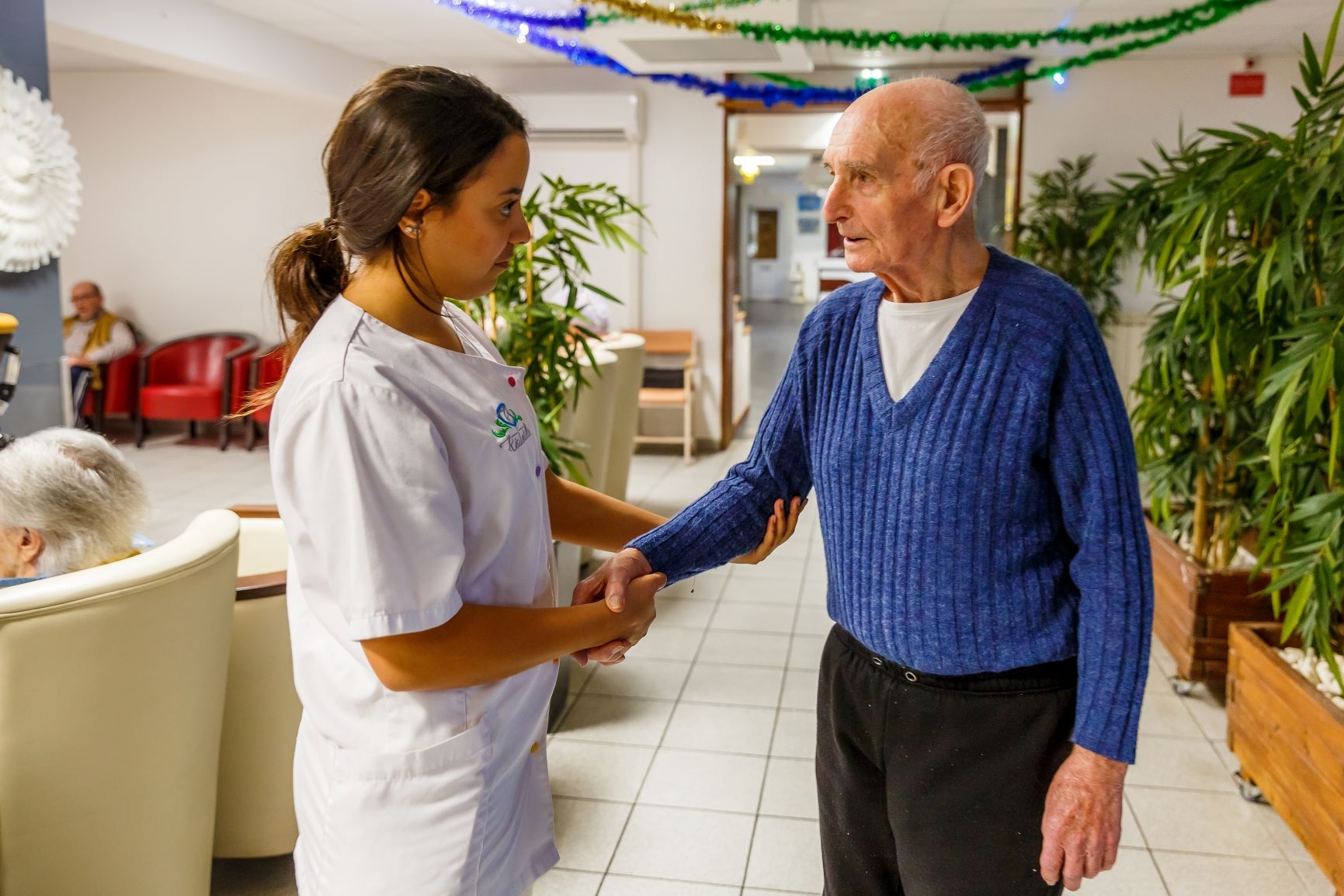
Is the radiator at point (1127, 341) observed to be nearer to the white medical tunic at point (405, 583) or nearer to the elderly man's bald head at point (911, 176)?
the elderly man's bald head at point (911, 176)

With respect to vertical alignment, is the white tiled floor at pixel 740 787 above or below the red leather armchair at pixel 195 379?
below

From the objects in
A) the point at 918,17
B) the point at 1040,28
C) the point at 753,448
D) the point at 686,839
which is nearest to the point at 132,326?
the point at 918,17

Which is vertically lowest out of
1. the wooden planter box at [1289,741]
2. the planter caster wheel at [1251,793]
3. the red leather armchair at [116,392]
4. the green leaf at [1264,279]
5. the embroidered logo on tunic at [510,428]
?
the planter caster wheel at [1251,793]

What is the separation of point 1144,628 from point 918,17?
19.6 ft

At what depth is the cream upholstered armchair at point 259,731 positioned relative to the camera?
2578mm

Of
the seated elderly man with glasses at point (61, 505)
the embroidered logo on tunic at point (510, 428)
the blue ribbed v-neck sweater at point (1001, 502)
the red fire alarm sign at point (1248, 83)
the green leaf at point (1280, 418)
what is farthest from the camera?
the red fire alarm sign at point (1248, 83)

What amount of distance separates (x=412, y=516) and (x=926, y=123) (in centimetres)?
85

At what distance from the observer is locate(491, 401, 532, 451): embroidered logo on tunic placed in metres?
1.32

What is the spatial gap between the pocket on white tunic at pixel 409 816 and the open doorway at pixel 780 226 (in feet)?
3.24

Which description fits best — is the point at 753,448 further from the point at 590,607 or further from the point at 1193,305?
the point at 1193,305

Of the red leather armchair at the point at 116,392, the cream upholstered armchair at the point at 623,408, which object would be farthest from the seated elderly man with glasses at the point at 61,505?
the red leather armchair at the point at 116,392

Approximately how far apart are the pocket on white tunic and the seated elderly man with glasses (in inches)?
45.3

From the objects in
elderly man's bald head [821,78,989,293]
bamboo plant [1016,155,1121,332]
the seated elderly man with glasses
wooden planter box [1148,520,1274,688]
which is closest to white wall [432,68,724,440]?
bamboo plant [1016,155,1121,332]

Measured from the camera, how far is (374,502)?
1177 mm
